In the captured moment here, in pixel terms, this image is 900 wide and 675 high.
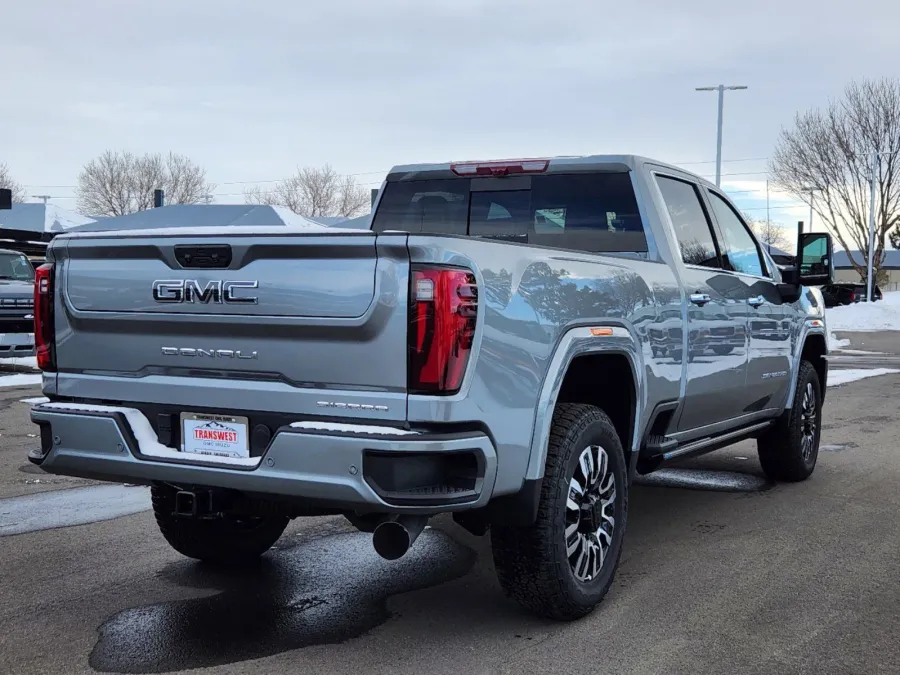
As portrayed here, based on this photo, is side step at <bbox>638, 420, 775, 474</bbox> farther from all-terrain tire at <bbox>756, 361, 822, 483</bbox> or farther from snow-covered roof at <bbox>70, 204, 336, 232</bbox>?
snow-covered roof at <bbox>70, 204, 336, 232</bbox>

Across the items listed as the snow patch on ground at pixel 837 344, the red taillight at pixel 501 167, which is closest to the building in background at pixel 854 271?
the snow patch on ground at pixel 837 344

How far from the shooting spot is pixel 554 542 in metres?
3.97

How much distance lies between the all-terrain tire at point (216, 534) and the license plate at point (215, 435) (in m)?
1.08

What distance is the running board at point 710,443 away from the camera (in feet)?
17.6

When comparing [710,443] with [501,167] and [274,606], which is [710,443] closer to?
[501,167]

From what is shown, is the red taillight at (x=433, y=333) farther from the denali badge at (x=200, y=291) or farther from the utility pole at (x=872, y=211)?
the utility pole at (x=872, y=211)

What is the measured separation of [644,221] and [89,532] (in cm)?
346

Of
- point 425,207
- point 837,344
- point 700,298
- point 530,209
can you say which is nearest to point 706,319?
point 700,298

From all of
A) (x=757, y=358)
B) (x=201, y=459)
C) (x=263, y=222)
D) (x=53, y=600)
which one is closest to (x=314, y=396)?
(x=201, y=459)

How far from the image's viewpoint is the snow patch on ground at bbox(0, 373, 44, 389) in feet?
43.9

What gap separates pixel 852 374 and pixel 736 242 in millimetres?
10999

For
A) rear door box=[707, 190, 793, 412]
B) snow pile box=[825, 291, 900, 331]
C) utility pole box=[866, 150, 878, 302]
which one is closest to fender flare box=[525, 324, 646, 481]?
rear door box=[707, 190, 793, 412]

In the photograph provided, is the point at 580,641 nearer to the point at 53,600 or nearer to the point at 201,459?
the point at 201,459

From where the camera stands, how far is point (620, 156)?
543cm
